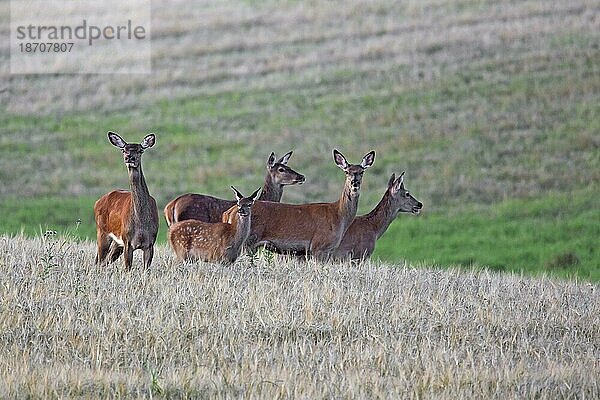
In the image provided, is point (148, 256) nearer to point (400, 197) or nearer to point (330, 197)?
point (400, 197)

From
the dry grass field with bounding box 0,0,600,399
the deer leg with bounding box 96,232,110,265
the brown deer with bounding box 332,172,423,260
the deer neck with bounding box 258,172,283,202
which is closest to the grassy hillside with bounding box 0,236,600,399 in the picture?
the dry grass field with bounding box 0,0,600,399

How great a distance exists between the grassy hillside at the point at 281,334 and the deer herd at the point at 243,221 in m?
0.41

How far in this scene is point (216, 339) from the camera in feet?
31.4

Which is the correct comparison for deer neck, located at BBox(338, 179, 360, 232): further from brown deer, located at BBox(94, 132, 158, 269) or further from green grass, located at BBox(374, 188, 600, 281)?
green grass, located at BBox(374, 188, 600, 281)

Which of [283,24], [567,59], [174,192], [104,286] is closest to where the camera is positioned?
[104,286]

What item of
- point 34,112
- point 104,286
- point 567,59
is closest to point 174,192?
point 34,112

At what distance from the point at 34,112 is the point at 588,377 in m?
27.5

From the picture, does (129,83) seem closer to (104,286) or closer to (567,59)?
(567,59)

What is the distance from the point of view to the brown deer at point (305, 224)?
14680mm

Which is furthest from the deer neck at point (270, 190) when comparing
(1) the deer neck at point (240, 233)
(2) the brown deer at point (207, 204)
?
(1) the deer neck at point (240, 233)

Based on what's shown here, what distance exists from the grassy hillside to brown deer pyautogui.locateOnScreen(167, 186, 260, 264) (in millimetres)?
604

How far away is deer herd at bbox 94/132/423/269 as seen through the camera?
42.1ft

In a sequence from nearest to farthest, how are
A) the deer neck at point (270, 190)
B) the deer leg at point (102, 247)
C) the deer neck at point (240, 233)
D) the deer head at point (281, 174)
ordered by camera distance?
the deer leg at point (102, 247) < the deer neck at point (240, 233) < the deer head at point (281, 174) < the deer neck at point (270, 190)

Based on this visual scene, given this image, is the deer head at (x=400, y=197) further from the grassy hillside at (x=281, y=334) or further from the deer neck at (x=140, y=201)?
the deer neck at (x=140, y=201)
